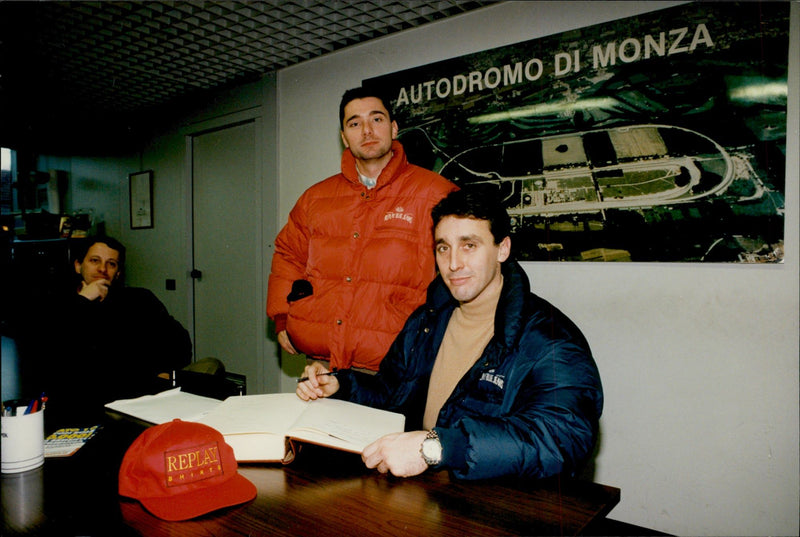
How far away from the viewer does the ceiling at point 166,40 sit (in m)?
2.59

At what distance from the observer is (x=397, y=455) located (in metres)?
1.05

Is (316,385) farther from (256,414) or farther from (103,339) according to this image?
(103,339)

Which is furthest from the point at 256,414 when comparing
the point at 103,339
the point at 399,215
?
the point at 103,339

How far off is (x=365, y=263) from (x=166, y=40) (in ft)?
6.73

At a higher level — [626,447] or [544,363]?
[544,363]

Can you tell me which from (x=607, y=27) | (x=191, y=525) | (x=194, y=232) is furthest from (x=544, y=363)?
(x=194, y=232)

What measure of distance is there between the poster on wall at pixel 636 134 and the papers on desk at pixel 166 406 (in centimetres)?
165

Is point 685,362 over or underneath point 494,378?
underneath

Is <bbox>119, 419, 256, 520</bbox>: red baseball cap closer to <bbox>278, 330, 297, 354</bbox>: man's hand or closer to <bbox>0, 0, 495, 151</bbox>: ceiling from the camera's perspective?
<bbox>278, 330, 297, 354</bbox>: man's hand

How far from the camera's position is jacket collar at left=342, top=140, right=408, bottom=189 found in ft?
7.18

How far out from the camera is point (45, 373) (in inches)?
79.5

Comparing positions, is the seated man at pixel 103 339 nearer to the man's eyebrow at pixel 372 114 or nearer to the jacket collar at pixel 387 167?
the jacket collar at pixel 387 167

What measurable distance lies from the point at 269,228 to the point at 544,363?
9.15 feet

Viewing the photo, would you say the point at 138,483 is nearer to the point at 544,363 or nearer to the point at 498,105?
the point at 544,363
